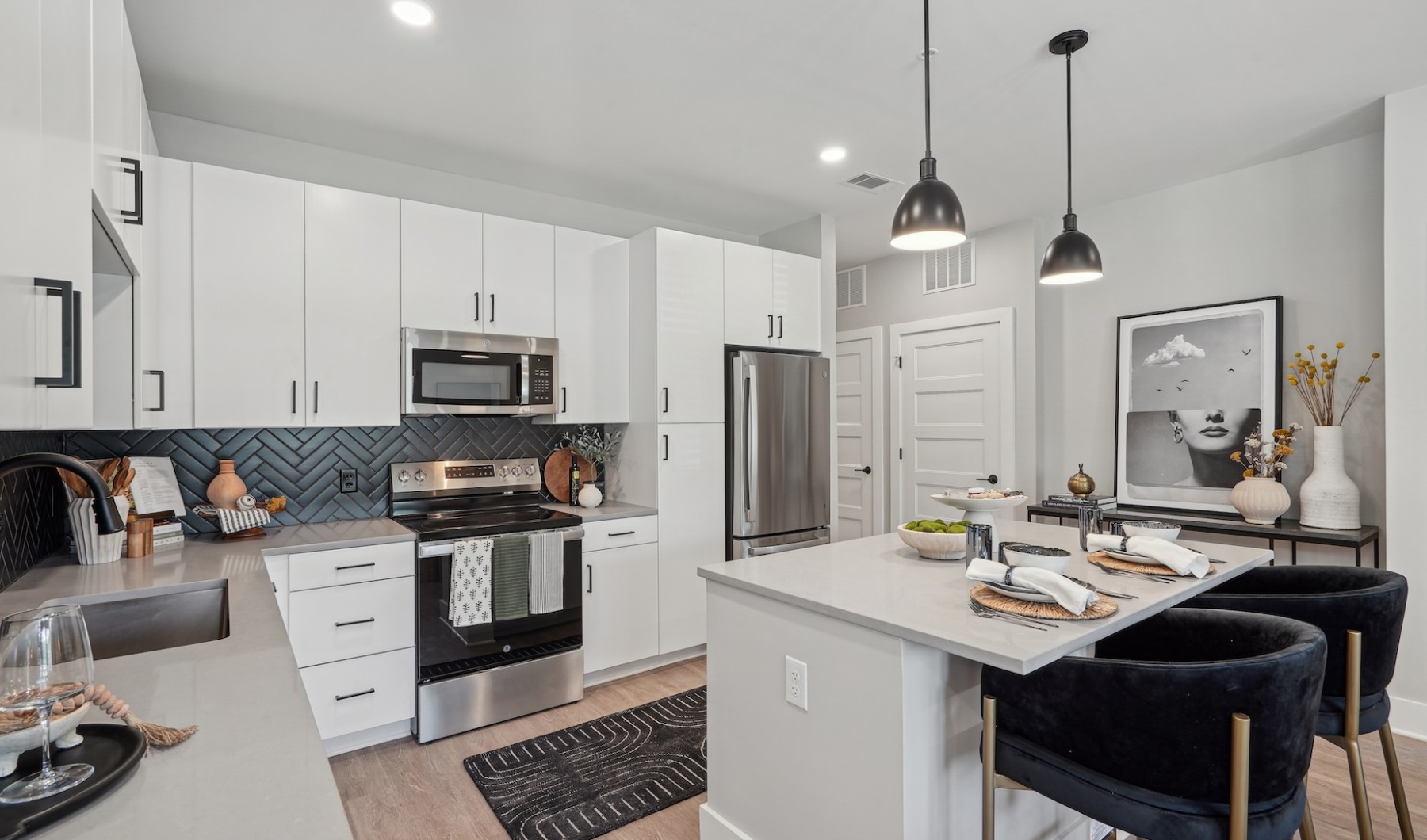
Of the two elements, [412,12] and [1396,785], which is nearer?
[1396,785]

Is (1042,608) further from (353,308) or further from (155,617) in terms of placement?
(353,308)

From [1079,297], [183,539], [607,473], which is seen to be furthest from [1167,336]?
[183,539]

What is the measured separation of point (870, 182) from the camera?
3822mm

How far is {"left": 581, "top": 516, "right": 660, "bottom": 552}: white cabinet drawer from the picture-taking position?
3.40m

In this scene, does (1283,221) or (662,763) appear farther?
(1283,221)

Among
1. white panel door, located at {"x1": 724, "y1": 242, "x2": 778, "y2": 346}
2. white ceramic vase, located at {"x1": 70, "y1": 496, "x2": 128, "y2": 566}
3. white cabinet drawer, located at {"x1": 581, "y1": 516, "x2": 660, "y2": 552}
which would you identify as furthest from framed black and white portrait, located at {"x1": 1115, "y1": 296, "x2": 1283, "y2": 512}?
white ceramic vase, located at {"x1": 70, "y1": 496, "x2": 128, "y2": 566}

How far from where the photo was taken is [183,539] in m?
2.67

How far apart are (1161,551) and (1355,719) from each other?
0.55 meters

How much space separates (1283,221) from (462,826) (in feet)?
14.9

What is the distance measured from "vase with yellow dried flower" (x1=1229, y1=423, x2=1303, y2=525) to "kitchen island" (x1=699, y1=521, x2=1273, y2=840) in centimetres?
136

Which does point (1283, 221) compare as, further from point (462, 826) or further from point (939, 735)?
point (462, 826)

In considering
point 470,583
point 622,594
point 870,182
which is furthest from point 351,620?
point 870,182

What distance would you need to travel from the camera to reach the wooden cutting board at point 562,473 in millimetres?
3885

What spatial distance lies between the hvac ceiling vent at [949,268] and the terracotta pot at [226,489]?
14.0 ft
